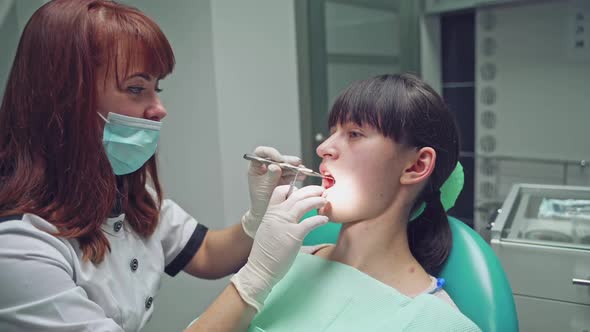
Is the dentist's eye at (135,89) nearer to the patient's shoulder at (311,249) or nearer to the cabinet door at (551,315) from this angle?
the patient's shoulder at (311,249)

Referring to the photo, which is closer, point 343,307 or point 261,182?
point 343,307

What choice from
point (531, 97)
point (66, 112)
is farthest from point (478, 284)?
point (531, 97)

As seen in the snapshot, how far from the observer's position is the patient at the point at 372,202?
3.59 ft

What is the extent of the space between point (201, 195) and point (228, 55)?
66cm

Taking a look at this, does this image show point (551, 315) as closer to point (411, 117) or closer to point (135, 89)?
point (411, 117)

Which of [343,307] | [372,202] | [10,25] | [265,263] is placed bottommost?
[343,307]

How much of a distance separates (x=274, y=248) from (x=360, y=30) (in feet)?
6.28

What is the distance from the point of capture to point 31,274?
0.94 metres

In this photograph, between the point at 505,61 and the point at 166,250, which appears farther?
the point at 505,61

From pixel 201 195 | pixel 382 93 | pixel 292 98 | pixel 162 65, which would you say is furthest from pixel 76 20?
pixel 292 98

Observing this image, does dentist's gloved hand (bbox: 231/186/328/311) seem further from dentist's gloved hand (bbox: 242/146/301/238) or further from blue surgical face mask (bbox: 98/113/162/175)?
blue surgical face mask (bbox: 98/113/162/175)

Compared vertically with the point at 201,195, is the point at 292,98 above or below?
above

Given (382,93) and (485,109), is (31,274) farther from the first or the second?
(485,109)

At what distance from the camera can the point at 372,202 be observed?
45.3 inches
